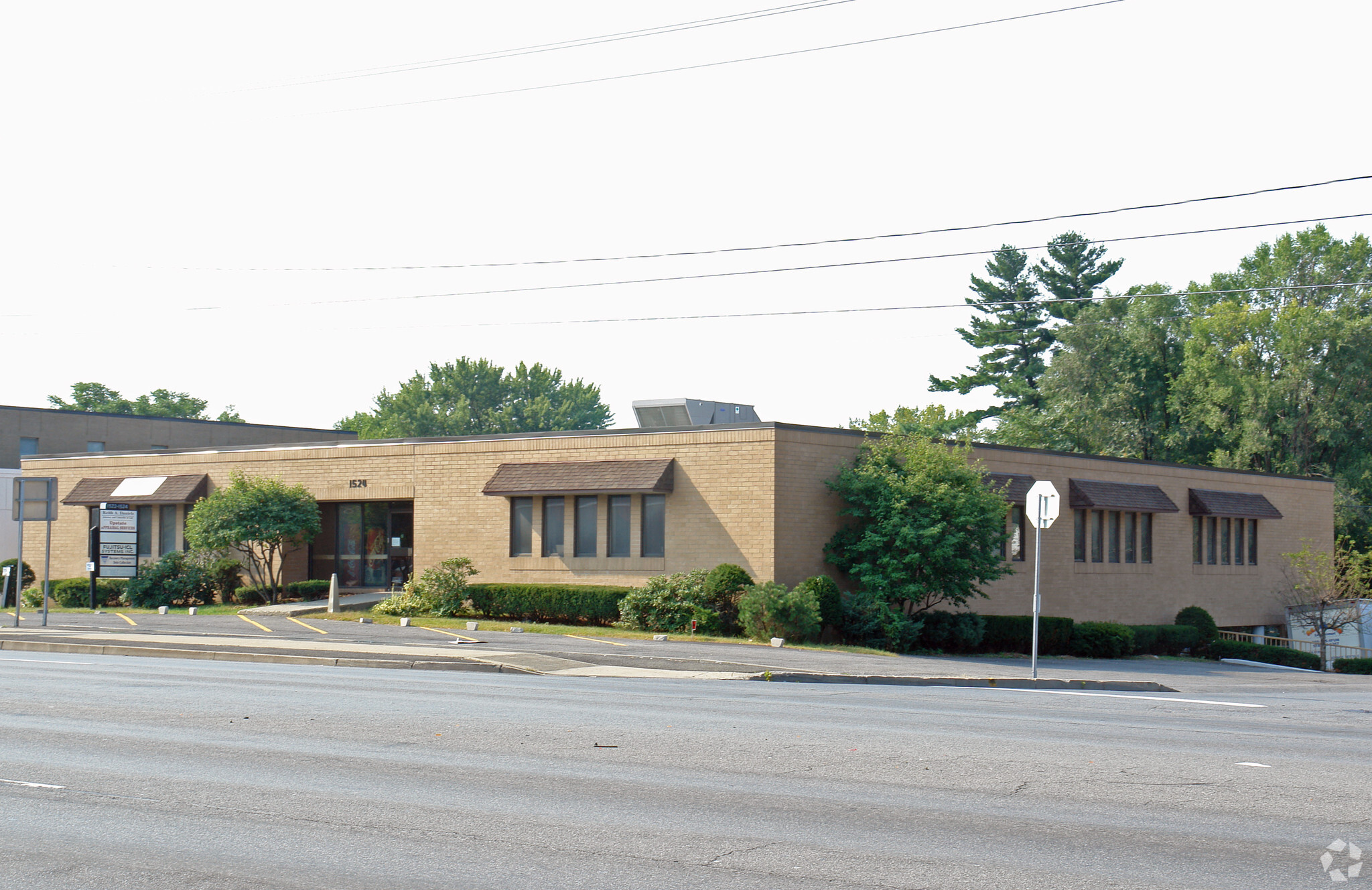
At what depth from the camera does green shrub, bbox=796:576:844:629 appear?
26547 mm

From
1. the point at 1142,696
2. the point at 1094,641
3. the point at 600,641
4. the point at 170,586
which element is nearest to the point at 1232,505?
the point at 1094,641

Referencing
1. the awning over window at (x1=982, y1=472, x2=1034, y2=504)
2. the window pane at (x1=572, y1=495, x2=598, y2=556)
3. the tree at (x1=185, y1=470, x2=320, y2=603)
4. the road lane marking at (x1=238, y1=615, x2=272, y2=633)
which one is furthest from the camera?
the tree at (x1=185, y1=470, x2=320, y2=603)

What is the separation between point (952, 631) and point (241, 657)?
→ 15254 millimetres

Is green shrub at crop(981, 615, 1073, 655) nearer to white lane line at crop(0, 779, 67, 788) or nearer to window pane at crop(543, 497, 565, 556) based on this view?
window pane at crop(543, 497, 565, 556)

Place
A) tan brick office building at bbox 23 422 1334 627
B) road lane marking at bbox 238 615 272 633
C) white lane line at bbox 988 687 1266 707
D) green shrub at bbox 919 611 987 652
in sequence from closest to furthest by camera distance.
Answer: white lane line at bbox 988 687 1266 707
road lane marking at bbox 238 615 272 633
green shrub at bbox 919 611 987 652
tan brick office building at bbox 23 422 1334 627

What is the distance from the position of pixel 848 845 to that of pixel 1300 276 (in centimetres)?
6298

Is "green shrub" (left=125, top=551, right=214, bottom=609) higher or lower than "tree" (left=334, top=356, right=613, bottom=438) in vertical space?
lower

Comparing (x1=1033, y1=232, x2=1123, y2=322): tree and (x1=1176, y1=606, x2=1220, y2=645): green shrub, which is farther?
(x1=1033, y1=232, x2=1123, y2=322): tree

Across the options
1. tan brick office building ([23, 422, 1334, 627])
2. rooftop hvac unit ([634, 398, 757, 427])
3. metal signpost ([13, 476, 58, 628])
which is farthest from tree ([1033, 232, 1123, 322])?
metal signpost ([13, 476, 58, 628])

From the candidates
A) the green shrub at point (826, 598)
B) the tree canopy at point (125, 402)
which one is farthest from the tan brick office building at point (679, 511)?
the tree canopy at point (125, 402)

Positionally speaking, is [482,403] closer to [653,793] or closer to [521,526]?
[521,526]

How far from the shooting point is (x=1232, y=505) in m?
40.3

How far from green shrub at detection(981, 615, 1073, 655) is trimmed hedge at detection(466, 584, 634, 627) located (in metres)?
8.64

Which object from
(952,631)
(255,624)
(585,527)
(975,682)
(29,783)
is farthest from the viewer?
(585,527)
